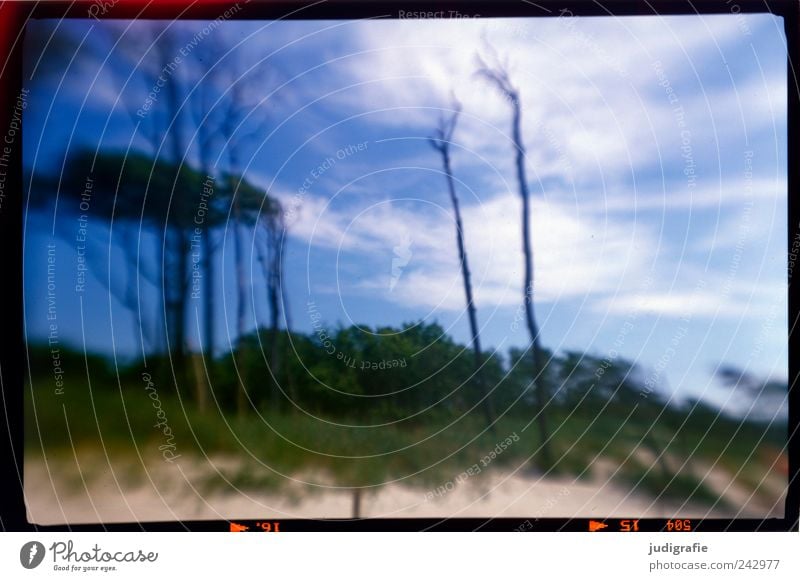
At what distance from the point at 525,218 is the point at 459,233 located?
Result: 27 cm

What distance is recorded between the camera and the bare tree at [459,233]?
253 centimetres

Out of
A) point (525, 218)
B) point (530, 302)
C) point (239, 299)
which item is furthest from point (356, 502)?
point (525, 218)

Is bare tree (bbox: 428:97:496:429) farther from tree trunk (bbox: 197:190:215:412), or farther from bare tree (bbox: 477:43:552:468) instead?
tree trunk (bbox: 197:190:215:412)

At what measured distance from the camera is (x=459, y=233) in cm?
254

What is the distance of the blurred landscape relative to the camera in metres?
2.51

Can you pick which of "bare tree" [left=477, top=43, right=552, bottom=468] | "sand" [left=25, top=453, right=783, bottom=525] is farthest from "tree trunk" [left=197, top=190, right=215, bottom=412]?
"bare tree" [left=477, top=43, right=552, bottom=468]

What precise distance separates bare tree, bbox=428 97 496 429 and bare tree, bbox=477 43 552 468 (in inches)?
7.2

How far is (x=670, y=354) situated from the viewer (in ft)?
8.33

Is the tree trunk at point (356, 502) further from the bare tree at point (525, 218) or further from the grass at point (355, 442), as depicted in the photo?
the bare tree at point (525, 218)

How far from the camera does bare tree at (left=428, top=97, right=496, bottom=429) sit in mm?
2525
